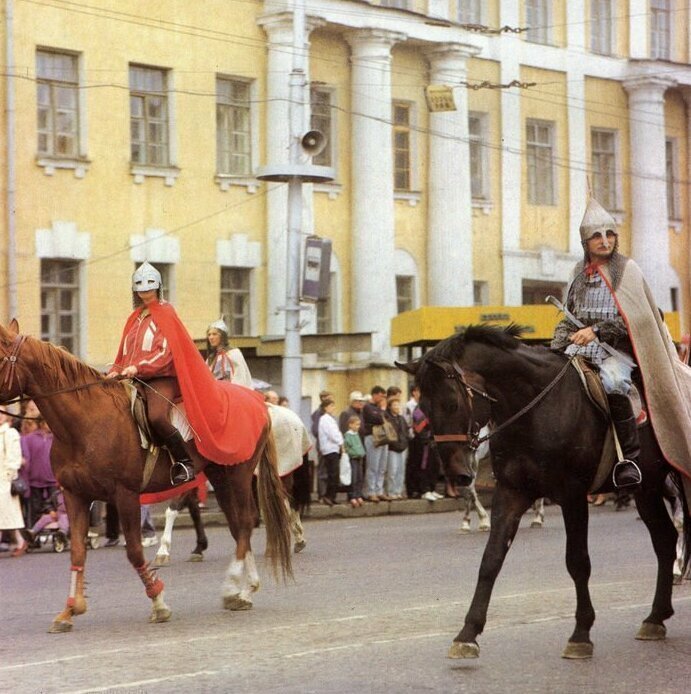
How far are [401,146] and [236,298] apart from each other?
20.1 feet

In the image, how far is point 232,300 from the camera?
118ft

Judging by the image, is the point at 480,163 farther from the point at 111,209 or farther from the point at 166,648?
the point at 166,648

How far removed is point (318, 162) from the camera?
37.9 metres

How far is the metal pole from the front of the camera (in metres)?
28.3

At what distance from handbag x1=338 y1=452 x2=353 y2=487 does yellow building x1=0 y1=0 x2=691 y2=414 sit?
12.3 feet

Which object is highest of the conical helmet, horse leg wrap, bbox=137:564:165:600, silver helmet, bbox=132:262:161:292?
the conical helmet

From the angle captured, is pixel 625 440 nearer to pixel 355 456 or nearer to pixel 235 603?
pixel 235 603

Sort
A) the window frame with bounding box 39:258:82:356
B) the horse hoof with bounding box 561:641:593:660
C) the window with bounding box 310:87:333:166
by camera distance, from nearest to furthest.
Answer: the horse hoof with bounding box 561:641:593:660 < the window frame with bounding box 39:258:82:356 < the window with bounding box 310:87:333:166

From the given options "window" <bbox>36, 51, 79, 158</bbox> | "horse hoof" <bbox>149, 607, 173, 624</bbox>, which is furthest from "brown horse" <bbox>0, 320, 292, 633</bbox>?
"window" <bbox>36, 51, 79, 158</bbox>

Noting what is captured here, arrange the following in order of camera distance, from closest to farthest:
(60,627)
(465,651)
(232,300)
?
(465,651) < (60,627) < (232,300)

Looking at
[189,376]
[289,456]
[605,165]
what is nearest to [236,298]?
[605,165]

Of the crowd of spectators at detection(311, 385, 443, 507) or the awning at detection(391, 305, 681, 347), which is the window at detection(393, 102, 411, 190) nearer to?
the awning at detection(391, 305, 681, 347)

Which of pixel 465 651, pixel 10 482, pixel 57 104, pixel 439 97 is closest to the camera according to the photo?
pixel 465 651

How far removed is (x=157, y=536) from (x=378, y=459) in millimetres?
6193
